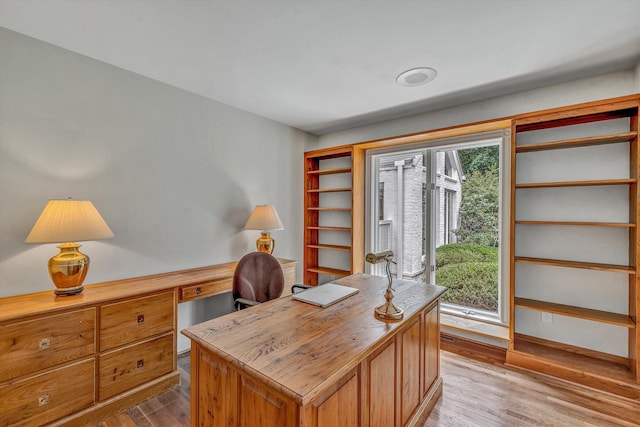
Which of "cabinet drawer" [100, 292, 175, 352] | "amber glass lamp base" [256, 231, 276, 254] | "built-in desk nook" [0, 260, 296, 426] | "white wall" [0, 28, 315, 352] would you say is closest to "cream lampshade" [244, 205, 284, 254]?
"amber glass lamp base" [256, 231, 276, 254]

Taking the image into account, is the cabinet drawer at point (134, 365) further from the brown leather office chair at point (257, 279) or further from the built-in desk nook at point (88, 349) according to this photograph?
the brown leather office chair at point (257, 279)

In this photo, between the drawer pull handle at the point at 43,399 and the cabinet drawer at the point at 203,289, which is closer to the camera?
the drawer pull handle at the point at 43,399

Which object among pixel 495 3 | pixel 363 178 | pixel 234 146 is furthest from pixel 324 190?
pixel 495 3

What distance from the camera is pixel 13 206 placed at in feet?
6.15

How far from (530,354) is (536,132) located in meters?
2.03

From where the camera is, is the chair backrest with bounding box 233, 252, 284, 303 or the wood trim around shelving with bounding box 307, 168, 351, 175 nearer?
the chair backrest with bounding box 233, 252, 284, 303

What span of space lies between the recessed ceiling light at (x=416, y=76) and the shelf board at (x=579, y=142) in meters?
1.04

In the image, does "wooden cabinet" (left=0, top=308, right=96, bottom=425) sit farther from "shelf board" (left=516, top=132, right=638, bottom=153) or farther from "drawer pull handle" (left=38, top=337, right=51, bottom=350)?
"shelf board" (left=516, top=132, right=638, bottom=153)

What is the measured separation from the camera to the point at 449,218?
3.30m

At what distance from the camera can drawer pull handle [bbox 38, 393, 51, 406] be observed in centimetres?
166

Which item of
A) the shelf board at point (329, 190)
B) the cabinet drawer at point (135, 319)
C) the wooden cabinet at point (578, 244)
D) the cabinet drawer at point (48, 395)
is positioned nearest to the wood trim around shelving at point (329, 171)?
the shelf board at point (329, 190)

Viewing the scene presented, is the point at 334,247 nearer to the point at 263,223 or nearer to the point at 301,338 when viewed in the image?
the point at 263,223

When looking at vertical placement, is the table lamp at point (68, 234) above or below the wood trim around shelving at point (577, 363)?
above

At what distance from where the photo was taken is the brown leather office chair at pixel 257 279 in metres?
2.33
